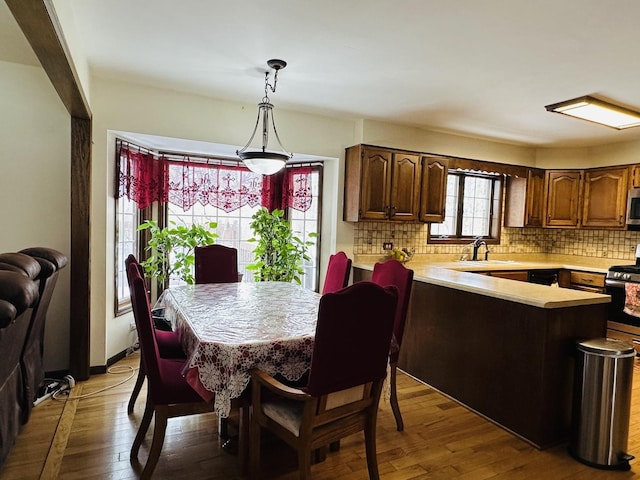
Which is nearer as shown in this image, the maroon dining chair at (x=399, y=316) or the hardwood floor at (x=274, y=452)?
the hardwood floor at (x=274, y=452)

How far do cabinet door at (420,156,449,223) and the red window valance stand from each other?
124cm

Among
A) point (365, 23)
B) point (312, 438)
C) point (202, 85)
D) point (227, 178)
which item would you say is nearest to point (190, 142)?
point (202, 85)

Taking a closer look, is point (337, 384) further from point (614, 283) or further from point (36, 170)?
point (614, 283)

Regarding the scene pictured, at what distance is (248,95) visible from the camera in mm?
3389

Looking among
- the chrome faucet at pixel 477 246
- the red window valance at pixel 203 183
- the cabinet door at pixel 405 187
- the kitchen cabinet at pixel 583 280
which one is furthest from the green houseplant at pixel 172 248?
the kitchen cabinet at pixel 583 280

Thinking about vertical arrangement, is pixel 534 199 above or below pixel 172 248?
above

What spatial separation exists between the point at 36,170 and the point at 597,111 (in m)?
4.52

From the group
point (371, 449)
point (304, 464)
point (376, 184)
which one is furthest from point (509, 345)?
point (376, 184)

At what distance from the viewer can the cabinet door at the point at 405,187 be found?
4090 millimetres

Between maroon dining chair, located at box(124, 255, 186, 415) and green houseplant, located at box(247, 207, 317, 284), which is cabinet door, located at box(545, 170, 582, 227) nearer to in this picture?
green houseplant, located at box(247, 207, 317, 284)

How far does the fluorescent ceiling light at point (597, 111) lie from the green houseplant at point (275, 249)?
99.1 inches

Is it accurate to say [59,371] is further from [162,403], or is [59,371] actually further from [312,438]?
[312,438]

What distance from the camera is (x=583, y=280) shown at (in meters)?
4.59

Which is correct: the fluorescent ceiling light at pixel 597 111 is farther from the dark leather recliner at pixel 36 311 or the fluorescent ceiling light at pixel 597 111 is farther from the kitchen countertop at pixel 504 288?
the dark leather recliner at pixel 36 311
